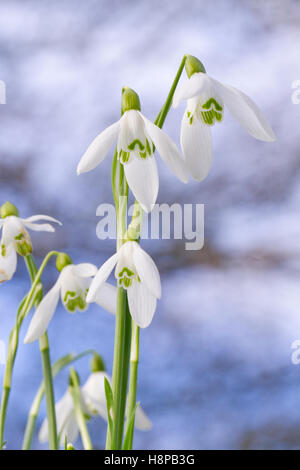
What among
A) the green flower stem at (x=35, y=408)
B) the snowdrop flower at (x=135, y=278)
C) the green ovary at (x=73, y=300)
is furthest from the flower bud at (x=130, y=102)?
the green flower stem at (x=35, y=408)

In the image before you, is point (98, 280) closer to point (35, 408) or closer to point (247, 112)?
point (247, 112)

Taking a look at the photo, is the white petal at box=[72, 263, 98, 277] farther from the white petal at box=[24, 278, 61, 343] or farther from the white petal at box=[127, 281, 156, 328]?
the white petal at box=[127, 281, 156, 328]

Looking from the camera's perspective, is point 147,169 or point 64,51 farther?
point 64,51

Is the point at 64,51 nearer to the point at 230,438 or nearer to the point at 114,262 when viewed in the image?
the point at 114,262

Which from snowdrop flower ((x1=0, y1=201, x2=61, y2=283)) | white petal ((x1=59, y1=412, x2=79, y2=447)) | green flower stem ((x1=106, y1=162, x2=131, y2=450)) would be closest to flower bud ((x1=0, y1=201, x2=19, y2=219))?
snowdrop flower ((x1=0, y1=201, x2=61, y2=283))

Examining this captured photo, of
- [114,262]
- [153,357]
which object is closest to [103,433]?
[153,357]

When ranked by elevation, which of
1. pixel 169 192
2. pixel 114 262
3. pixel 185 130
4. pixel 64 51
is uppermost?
A: pixel 64 51

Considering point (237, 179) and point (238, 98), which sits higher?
point (237, 179)
